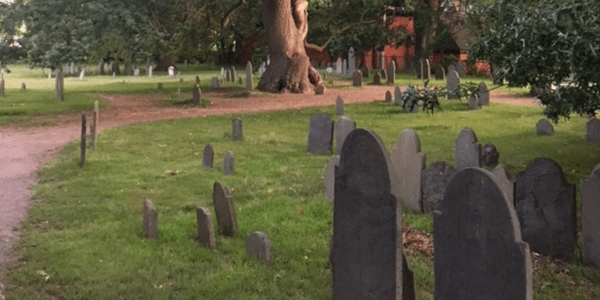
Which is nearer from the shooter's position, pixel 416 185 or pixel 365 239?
pixel 365 239

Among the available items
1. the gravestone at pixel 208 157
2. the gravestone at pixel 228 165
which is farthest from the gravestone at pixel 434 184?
the gravestone at pixel 208 157

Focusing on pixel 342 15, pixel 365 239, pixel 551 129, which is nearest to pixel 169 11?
pixel 342 15

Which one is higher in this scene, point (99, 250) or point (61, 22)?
point (61, 22)

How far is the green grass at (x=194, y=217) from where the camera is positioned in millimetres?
6312

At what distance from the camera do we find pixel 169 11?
4181cm

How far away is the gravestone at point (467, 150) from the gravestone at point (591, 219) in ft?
8.75

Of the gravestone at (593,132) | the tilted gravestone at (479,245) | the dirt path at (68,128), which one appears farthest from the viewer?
the gravestone at (593,132)

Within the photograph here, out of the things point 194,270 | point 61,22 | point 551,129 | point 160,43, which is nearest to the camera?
point 194,270

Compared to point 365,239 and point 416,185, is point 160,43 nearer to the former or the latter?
point 416,185

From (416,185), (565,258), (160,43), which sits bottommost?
(565,258)

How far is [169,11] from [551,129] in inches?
1198

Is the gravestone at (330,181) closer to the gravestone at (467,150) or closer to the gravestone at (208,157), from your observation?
the gravestone at (467,150)

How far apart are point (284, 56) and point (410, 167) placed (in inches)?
772

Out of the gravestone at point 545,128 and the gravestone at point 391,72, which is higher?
the gravestone at point 391,72
